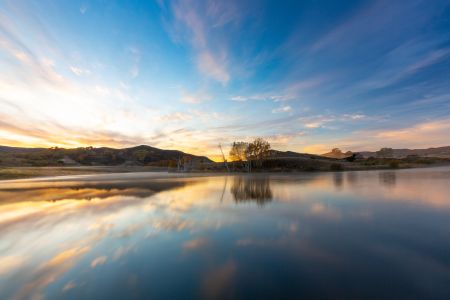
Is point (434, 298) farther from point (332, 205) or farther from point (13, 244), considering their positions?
point (13, 244)

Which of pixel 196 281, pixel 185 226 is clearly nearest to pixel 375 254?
pixel 196 281

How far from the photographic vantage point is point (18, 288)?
5.34 m

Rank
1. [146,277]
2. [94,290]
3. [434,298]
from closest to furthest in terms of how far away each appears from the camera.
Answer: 1. [434,298]
2. [94,290]
3. [146,277]

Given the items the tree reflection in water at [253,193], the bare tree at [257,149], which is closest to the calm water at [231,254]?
the tree reflection in water at [253,193]

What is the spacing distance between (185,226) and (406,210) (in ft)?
39.4

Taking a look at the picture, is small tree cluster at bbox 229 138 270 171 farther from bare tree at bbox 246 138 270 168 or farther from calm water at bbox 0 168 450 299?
calm water at bbox 0 168 450 299

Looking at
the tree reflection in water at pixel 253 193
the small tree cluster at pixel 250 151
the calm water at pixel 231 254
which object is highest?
the small tree cluster at pixel 250 151

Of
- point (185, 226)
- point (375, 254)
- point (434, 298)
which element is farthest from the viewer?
point (185, 226)

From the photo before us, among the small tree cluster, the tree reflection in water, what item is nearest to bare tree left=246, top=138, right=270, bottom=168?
the small tree cluster

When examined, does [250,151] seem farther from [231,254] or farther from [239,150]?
[231,254]

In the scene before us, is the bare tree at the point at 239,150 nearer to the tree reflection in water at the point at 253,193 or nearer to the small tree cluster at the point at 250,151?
the small tree cluster at the point at 250,151

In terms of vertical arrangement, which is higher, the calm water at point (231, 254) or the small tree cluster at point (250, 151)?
the small tree cluster at point (250, 151)

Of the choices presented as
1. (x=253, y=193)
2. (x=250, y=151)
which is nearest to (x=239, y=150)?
(x=250, y=151)

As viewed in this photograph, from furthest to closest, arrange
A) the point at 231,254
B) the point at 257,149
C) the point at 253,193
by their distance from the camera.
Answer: the point at 257,149, the point at 253,193, the point at 231,254
